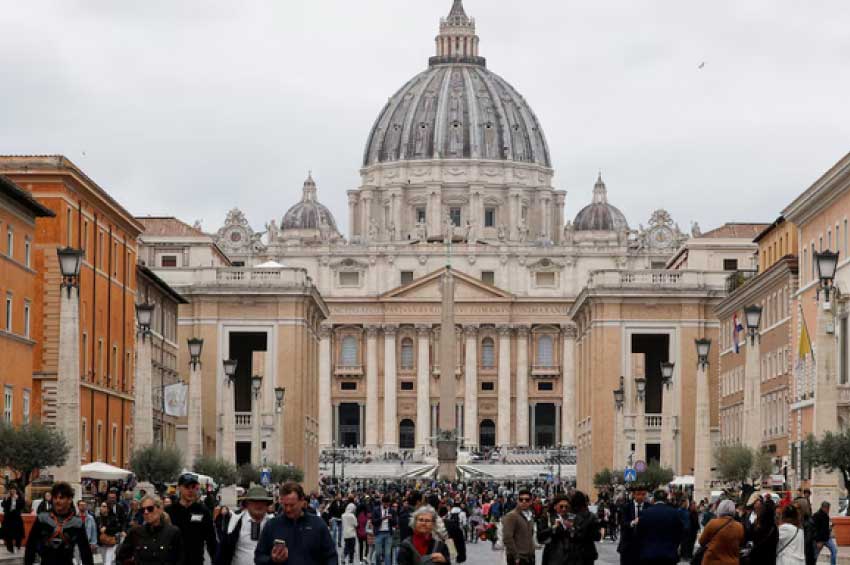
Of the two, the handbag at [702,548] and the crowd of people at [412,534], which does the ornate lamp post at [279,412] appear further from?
the handbag at [702,548]

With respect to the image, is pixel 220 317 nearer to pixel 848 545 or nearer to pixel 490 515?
pixel 490 515

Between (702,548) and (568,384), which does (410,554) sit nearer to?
(702,548)

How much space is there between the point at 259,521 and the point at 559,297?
16616cm

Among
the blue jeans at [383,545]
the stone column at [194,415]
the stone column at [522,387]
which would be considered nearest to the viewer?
the blue jeans at [383,545]

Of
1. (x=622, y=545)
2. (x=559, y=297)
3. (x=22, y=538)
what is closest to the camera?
(x=622, y=545)

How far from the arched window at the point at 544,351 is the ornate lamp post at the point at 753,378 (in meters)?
128

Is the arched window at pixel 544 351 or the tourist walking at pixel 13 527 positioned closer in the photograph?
the tourist walking at pixel 13 527

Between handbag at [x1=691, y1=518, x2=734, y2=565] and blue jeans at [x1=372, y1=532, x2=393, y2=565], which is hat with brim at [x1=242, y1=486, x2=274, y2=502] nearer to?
handbag at [x1=691, y1=518, x2=734, y2=565]

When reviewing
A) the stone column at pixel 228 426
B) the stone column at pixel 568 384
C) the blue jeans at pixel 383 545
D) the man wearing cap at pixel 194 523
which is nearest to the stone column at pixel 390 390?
the stone column at pixel 568 384

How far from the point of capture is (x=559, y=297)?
607ft

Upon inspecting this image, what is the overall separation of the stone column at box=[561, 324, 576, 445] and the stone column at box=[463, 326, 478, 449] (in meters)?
7.12

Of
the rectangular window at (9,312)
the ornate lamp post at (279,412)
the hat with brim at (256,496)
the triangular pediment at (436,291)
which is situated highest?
the triangular pediment at (436,291)

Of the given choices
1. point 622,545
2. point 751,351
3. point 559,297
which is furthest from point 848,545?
point 559,297

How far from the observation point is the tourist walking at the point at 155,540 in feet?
62.4
